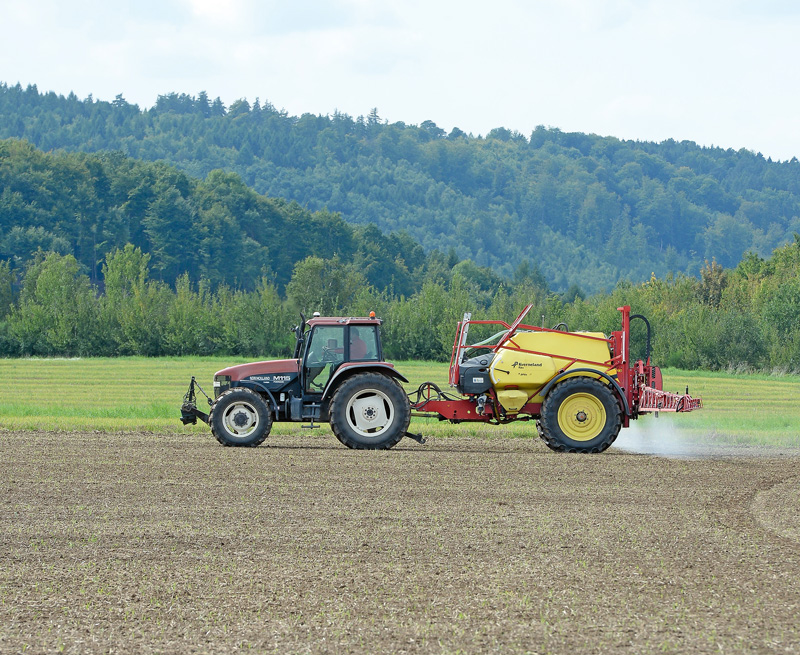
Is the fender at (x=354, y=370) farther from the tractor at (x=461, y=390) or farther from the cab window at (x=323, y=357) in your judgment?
the cab window at (x=323, y=357)

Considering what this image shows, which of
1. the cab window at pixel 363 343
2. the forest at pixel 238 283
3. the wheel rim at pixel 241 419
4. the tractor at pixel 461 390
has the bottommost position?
the wheel rim at pixel 241 419

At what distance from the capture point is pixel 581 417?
52.0ft

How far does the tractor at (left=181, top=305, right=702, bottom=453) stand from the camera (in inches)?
623

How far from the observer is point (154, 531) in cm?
995

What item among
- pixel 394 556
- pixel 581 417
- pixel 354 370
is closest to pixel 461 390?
pixel 354 370

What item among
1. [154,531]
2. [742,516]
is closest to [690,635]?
[742,516]

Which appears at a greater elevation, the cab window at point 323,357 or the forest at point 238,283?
the forest at point 238,283

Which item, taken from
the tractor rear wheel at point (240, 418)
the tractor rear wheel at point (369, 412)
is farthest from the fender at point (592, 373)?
the tractor rear wheel at point (240, 418)

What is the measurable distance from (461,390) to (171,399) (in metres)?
18.2

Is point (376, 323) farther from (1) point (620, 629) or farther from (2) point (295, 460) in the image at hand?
(1) point (620, 629)

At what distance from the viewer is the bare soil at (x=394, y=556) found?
7004 millimetres

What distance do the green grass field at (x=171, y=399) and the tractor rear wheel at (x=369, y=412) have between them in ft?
11.3

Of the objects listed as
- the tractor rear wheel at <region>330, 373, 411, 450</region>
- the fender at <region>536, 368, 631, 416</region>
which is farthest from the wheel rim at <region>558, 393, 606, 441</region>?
the tractor rear wheel at <region>330, 373, 411, 450</region>

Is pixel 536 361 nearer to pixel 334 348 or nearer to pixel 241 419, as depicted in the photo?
pixel 334 348
